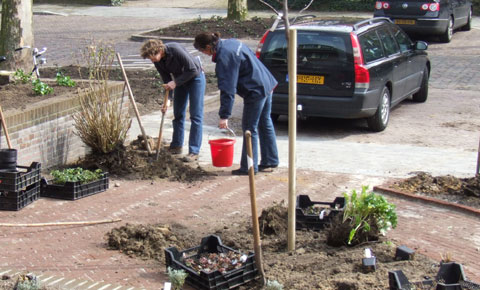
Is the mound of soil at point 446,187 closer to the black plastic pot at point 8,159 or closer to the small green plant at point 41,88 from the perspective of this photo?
the black plastic pot at point 8,159

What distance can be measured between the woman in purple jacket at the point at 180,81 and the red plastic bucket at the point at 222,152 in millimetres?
611

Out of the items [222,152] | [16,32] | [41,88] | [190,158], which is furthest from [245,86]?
[16,32]

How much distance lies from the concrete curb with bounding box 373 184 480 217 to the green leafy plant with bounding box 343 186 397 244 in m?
1.63

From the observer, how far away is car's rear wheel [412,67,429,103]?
45.2ft

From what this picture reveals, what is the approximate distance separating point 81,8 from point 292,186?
Result: 89.1 ft

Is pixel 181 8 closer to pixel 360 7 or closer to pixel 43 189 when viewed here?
pixel 360 7

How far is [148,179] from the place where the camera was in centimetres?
888

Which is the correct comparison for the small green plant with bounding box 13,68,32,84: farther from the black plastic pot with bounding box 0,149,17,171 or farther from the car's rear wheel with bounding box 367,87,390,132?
the car's rear wheel with bounding box 367,87,390,132

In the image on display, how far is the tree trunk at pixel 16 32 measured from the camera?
42.7 feet

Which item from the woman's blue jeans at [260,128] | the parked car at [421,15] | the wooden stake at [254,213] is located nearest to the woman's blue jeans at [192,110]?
Answer: the woman's blue jeans at [260,128]

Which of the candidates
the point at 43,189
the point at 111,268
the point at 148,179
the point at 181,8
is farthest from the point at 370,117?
the point at 181,8

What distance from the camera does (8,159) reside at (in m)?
7.86

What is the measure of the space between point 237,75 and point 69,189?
7.77ft

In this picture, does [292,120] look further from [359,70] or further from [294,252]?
[359,70]
